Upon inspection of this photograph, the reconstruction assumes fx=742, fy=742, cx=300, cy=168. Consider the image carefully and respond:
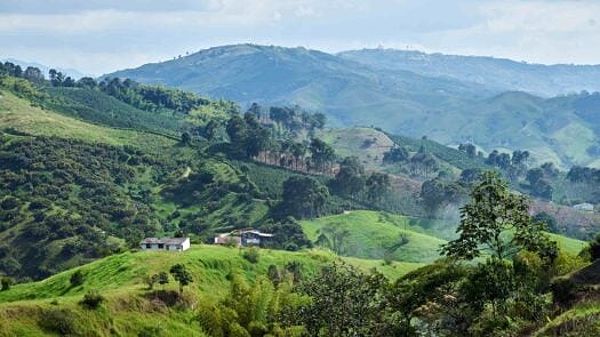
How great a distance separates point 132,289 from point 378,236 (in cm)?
9087

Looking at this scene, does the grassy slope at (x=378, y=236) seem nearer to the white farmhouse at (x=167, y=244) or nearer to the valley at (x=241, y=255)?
the valley at (x=241, y=255)

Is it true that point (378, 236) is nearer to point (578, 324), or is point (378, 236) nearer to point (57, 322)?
point (57, 322)

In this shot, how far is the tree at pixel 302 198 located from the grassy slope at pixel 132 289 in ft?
199

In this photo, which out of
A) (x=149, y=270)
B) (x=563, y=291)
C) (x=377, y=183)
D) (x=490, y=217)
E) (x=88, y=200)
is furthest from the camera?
(x=377, y=183)

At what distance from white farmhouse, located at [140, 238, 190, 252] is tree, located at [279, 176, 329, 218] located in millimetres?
70143

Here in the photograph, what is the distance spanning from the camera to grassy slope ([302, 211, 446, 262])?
146m

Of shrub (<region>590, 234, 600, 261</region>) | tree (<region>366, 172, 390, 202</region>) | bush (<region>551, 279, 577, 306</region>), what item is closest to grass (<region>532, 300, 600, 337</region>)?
bush (<region>551, 279, 577, 306</region>)

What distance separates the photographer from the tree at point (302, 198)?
174625mm

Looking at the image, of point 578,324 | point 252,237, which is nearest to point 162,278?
point 578,324

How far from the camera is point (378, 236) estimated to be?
157 metres

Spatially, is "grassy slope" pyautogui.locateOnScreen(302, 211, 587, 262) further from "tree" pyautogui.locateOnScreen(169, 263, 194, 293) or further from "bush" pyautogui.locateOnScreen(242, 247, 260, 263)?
"tree" pyautogui.locateOnScreen(169, 263, 194, 293)

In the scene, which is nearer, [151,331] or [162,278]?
[151,331]

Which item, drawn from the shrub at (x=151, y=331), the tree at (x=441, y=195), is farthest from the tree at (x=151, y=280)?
the tree at (x=441, y=195)

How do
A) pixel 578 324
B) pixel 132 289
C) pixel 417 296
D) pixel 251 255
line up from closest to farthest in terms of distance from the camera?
pixel 578 324 < pixel 417 296 < pixel 132 289 < pixel 251 255
